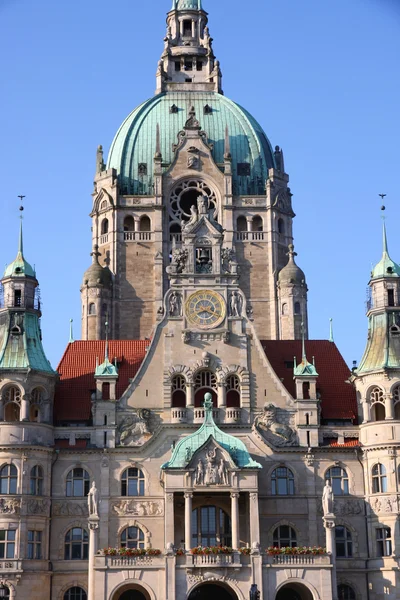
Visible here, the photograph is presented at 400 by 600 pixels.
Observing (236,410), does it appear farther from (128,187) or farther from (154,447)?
(128,187)

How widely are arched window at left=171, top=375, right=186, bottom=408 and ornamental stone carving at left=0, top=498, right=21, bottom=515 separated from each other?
10.9 meters

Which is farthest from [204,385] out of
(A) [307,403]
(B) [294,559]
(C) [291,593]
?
(C) [291,593]

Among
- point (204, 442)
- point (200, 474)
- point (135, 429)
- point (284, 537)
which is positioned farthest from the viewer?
point (135, 429)

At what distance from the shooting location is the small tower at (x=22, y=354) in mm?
72812

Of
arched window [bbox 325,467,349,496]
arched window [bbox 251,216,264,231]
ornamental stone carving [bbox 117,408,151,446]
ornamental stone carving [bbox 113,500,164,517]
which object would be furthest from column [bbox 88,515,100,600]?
arched window [bbox 251,216,264,231]

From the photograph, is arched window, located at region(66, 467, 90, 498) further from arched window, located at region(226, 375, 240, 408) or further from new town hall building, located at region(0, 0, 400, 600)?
arched window, located at region(226, 375, 240, 408)

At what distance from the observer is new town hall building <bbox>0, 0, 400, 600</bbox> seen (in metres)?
68.4

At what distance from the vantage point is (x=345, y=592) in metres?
71.9

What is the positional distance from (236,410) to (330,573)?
11217 millimetres

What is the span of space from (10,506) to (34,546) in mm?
2679

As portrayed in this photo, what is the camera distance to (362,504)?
7269 centimetres

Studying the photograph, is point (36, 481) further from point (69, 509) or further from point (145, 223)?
point (145, 223)

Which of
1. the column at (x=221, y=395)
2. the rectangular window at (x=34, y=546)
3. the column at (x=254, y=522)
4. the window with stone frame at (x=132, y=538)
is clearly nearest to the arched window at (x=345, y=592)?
the column at (x=254, y=522)

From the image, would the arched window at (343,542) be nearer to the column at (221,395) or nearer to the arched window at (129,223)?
the column at (221,395)
